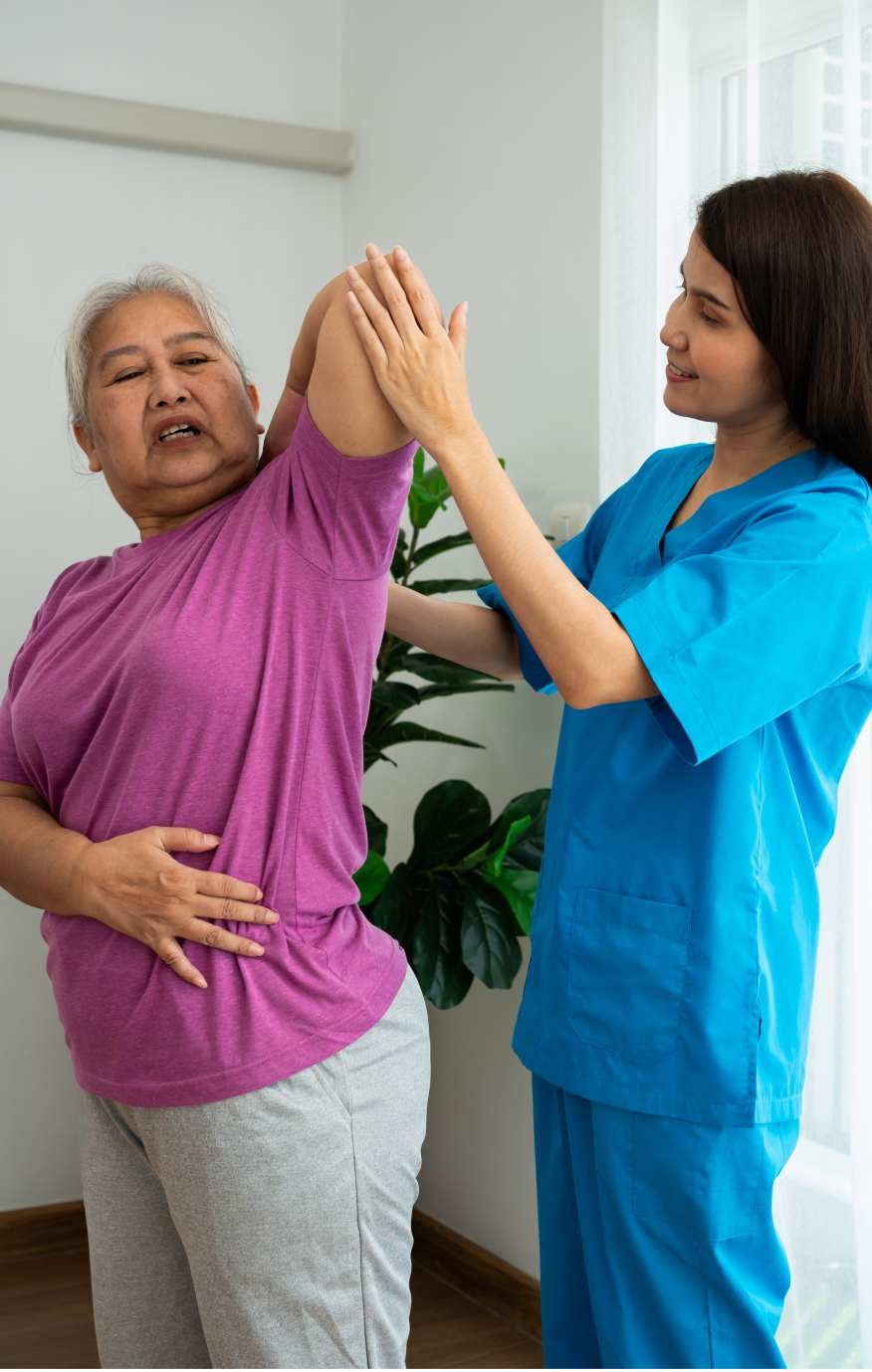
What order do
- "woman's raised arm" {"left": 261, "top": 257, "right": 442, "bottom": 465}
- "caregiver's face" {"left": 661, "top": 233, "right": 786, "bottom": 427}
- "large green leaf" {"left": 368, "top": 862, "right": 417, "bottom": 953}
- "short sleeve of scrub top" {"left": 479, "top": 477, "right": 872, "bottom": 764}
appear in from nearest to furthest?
"woman's raised arm" {"left": 261, "top": 257, "right": 442, "bottom": 465}, "short sleeve of scrub top" {"left": 479, "top": 477, "right": 872, "bottom": 764}, "caregiver's face" {"left": 661, "top": 233, "right": 786, "bottom": 427}, "large green leaf" {"left": 368, "top": 862, "right": 417, "bottom": 953}

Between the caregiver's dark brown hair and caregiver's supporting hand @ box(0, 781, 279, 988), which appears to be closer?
caregiver's supporting hand @ box(0, 781, 279, 988)

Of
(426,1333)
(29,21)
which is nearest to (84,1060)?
(426,1333)

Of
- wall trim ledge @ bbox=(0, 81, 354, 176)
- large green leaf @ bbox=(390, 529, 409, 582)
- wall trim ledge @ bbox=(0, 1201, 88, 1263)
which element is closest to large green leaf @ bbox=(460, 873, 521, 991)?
large green leaf @ bbox=(390, 529, 409, 582)

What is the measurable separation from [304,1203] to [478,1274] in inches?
59.7

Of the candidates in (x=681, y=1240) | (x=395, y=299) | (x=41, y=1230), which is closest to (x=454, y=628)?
(x=395, y=299)

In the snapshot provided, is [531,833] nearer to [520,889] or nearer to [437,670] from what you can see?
[520,889]

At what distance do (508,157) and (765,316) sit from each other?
1.21 metres

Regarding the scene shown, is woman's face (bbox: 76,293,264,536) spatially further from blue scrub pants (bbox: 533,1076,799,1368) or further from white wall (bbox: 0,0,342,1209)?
white wall (bbox: 0,0,342,1209)

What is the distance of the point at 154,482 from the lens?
45.1 inches

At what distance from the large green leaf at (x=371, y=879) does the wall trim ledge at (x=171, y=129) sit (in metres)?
1.71

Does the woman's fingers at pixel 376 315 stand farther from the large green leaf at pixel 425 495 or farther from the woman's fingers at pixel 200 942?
the large green leaf at pixel 425 495

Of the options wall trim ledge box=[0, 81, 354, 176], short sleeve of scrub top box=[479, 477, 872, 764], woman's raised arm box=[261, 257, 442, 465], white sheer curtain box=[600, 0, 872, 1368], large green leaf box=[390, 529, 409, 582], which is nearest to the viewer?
woman's raised arm box=[261, 257, 442, 465]

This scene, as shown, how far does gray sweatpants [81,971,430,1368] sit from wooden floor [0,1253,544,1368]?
4.03 feet

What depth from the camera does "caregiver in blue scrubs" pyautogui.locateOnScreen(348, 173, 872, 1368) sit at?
3.34 ft
